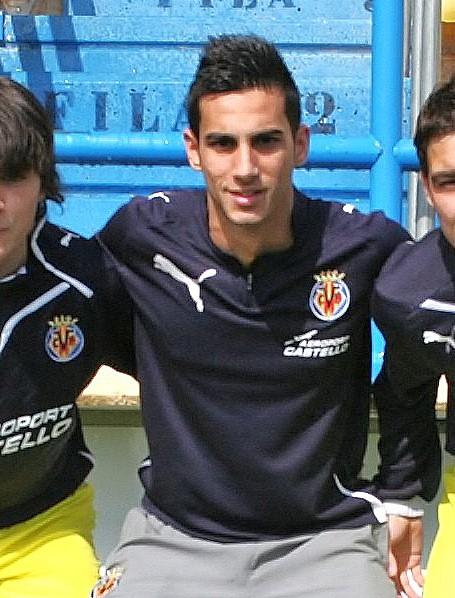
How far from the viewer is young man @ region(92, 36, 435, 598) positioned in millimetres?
2227

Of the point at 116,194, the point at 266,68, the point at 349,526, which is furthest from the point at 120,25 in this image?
the point at 349,526

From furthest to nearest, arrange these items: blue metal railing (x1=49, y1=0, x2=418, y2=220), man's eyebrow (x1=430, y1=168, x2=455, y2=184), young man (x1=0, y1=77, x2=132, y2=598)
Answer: blue metal railing (x1=49, y1=0, x2=418, y2=220) < young man (x1=0, y1=77, x2=132, y2=598) < man's eyebrow (x1=430, y1=168, x2=455, y2=184)

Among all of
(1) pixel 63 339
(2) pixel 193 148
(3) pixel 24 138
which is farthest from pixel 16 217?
(2) pixel 193 148

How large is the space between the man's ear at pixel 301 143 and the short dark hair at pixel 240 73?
0.02 m

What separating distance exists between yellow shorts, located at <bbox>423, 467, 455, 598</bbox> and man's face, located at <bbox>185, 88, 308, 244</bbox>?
613 millimetres

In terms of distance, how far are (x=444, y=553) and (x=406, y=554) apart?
0.12 m

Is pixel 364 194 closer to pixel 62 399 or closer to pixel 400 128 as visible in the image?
pixel 400 128

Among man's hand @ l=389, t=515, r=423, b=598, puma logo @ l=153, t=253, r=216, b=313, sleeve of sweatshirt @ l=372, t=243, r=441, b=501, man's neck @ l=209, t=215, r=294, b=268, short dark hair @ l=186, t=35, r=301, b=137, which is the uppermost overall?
short dark hair @ l=186, t=35, r=301, b=137

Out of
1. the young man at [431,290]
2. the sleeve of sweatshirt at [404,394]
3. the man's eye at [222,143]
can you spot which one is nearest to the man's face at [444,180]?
the young man at [431,290]

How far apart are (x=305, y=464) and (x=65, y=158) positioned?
2.86 feet

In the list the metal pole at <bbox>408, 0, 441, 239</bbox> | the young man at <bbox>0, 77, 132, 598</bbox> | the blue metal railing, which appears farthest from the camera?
the metal pole at <bbox>408, 0, 441, 239</bbox>

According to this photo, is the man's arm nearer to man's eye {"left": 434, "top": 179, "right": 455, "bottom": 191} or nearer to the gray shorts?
the gray shorts

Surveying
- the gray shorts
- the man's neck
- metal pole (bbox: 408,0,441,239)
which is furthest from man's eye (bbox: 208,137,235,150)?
metal pole (bbox: 408,0,441,239)

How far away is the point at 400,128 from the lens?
Result: 2.75 meters
